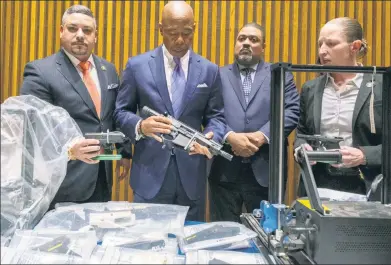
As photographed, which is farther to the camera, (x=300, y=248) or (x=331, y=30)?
(x=331, y=30)

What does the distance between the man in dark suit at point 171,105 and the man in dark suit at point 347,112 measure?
1.86ft

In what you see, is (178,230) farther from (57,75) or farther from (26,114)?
(57,75)

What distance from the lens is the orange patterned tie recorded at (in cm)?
253

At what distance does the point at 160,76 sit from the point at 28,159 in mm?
1096

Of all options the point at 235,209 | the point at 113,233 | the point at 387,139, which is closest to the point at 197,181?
the point at 235,209

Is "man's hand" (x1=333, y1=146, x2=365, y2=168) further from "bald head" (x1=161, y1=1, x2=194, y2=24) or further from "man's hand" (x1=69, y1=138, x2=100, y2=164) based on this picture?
"man's hand" (x1=69, y1=138, x2=100, y2=164)

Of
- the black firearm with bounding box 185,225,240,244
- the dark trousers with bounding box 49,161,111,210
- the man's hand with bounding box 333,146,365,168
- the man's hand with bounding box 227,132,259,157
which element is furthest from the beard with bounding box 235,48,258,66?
the black firearm with bounding box 185,225,240,244

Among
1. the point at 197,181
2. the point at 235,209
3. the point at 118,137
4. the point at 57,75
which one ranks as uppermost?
the point at 57,75

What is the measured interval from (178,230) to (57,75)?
1275mm

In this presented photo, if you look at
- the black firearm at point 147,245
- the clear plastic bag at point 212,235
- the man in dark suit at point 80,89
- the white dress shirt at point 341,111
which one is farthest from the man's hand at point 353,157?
the man in dark suit at point 80,89

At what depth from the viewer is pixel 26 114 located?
147 centimetres

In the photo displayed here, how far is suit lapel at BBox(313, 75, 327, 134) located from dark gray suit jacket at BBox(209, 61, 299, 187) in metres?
0.21

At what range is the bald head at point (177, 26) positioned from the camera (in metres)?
2.35

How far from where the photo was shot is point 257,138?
264 cm
